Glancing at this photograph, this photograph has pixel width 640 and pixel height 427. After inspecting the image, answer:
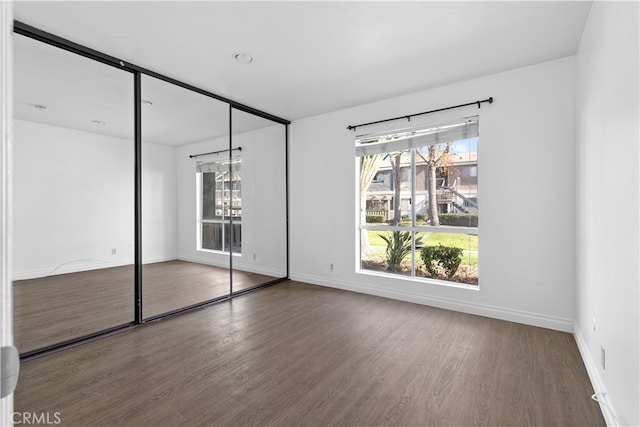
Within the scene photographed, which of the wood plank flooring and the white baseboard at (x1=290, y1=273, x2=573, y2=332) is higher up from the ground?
the white baseboard at (x1=290, y1=273, x2=573, y2=332)

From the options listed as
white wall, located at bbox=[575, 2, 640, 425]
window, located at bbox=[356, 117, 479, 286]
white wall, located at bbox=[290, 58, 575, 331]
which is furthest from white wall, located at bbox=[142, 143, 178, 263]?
white wall, located at bbox=[575, 2, 640, 425]

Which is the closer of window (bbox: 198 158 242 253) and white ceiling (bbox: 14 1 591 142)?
white ceiling (bbox: 14 1 591 142)

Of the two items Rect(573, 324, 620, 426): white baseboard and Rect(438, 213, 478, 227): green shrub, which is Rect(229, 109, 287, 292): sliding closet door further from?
Rect(573, 324, 620, 426): white baseboard

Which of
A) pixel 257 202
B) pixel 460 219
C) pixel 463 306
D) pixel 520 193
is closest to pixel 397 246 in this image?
pixel 460 219

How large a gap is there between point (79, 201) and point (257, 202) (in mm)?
2124

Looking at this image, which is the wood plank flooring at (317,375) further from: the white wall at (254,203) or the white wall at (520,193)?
the white wall at (254,203)

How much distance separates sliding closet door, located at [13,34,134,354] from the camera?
2516 mm

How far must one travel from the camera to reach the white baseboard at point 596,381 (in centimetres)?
169

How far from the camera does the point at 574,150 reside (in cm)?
289

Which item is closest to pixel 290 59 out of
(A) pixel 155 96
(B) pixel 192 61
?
(B) pixel 192 61

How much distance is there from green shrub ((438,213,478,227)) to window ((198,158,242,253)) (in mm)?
2622

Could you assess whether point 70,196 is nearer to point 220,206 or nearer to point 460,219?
point 220,206

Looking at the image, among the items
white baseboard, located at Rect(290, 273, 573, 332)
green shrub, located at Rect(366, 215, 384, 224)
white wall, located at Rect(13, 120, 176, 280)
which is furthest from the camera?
green shrub, located at Rect(366, 215, 384, 224)

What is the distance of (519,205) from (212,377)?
3.19 m
